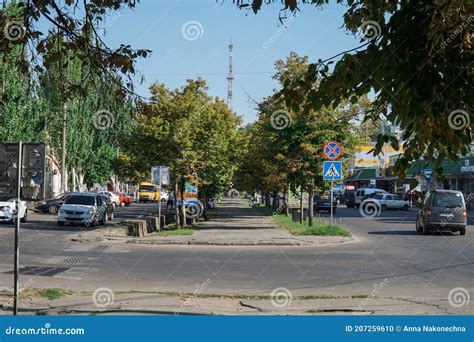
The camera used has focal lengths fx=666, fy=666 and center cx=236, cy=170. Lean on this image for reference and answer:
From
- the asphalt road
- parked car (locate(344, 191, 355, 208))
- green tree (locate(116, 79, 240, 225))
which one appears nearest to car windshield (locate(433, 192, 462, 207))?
the asphalt road

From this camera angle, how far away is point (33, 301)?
33.2 feet

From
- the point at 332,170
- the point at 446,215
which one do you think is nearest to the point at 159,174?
the point at 332,170

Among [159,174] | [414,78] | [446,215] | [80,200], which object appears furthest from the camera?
[80,200]

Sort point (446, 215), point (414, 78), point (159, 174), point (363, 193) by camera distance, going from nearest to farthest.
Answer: point (414, 78) → point (446, 215) → point (159, 174) → point (363, 193)

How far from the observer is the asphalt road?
1213 centimetres

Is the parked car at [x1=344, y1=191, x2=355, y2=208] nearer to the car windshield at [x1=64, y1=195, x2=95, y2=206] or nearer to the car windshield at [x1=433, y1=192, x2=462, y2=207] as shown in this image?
the car windshield at [x1=64, y1=195, x2=95, y2=206]

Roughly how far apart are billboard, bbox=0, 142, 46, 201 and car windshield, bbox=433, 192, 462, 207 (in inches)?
784

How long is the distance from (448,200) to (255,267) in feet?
44.1

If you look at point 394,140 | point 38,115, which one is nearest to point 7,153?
point 394,140

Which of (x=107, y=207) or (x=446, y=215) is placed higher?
(x=107, y=207)

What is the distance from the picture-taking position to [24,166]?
8.74m

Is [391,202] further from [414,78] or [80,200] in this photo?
[414,78]

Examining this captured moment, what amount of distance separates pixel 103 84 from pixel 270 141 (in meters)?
19.5

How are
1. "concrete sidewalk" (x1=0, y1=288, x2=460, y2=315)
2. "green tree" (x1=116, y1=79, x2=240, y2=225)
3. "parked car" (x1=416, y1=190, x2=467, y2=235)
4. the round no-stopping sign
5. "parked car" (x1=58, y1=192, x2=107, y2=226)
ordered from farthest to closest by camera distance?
1. "parked car" (x1=58, y1=192, x2=107, y2=226)
2. "green tree" (x1=116, y1=79, x2=240, y2=225)
3. "parked car" (x1=416, y1=190, x2=467, y2=235)
4. the round no-stopping sign
5. "concrete sidewalk" (x1=0, y1=288, x2=460, y2=315)
